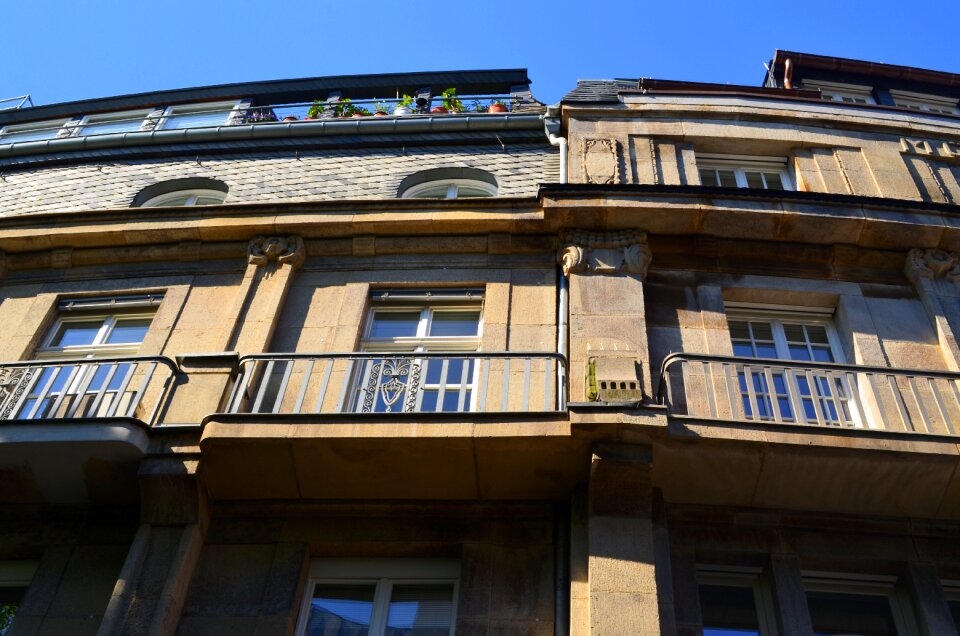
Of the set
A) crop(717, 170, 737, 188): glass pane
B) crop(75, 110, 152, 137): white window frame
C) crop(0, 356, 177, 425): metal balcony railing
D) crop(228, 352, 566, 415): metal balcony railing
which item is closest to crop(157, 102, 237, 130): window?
crop(75, 110, 152, 137): white window frame

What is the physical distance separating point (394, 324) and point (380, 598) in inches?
151

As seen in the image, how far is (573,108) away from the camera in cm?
1385

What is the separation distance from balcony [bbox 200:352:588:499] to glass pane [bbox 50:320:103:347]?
3233 millimetres

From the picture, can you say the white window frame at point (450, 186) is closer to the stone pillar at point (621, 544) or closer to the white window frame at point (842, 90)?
the stone pillar at point (621, 544)

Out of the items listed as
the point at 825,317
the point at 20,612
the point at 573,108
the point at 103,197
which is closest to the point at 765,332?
the point at 825,317

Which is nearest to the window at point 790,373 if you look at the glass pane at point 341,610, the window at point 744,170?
the window at point 744,170

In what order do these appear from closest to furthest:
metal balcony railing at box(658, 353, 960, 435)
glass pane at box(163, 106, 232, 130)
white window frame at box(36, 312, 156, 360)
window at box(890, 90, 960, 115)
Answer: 1. metal balcony railing at box(658, 353, 960, 435)
2. white window frame at box(36, 312, 156, 360)
3. glass pane at box(163, 106, 232, 130)
4. window at box(890, 90, 960, 115)

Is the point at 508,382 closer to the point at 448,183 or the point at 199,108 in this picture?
the point at 448,183

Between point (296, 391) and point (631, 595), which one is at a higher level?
point (296, 391)

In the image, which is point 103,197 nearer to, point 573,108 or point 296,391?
point 296,391

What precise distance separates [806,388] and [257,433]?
5934 millimetres

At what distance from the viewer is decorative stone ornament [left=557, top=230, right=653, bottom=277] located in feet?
36.2

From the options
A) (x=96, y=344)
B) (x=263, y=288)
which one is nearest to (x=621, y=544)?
(x=263, y=288)

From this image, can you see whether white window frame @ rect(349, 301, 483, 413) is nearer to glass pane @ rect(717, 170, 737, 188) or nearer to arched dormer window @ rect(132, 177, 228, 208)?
arched dormer window @ rect(132, 177, 228, 208)
